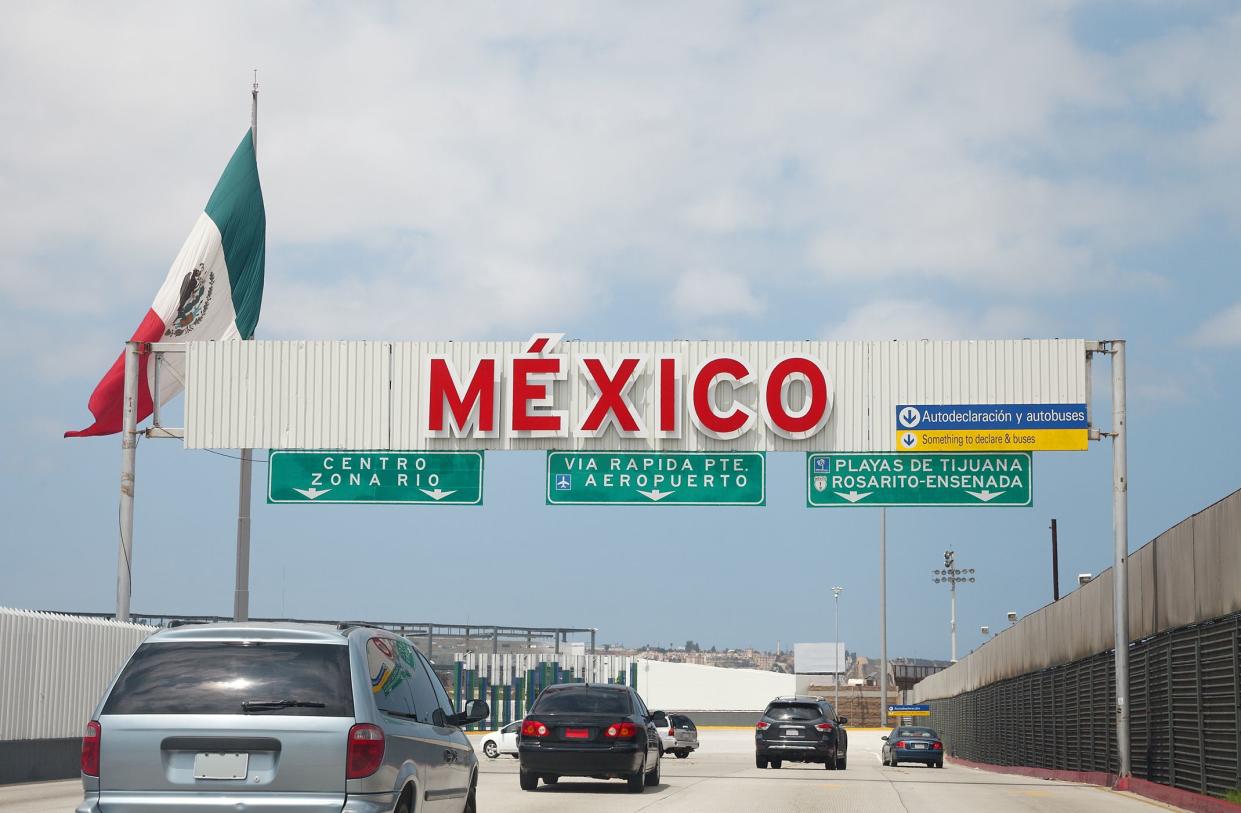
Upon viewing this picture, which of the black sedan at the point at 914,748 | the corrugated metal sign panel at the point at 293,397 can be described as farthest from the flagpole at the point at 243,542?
the black sedan at the point at 914,748

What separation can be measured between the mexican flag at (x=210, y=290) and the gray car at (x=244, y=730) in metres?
23.0

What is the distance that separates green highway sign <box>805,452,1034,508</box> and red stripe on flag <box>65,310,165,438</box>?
14.3m

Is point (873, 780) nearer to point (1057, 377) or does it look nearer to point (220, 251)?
point (1057, 377)

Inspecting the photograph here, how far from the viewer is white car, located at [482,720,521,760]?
1707 inches

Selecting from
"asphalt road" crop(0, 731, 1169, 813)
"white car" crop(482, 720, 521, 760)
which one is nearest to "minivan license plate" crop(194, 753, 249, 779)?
"asphalt road" crop(0, 731, 1169, 813)

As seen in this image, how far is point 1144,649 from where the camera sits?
25469mm

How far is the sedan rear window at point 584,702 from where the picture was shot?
2162 centimetres

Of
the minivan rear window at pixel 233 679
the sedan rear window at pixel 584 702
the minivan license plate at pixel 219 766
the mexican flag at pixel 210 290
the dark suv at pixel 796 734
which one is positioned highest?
the mexican flag at pixel 210 290

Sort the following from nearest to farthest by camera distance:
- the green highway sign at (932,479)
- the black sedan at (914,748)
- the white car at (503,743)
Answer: the green highway sign at (932,479)
the black sedan at (914,748)
the white car at (503,743)

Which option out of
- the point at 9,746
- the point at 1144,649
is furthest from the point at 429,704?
the point at 1144,649

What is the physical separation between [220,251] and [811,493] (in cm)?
1388

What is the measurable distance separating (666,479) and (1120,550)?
868 centimetres

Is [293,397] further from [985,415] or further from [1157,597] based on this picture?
[1157,597]

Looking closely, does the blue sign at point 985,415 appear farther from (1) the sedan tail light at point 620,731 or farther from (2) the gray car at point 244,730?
(2) the gray car at point 244,730
